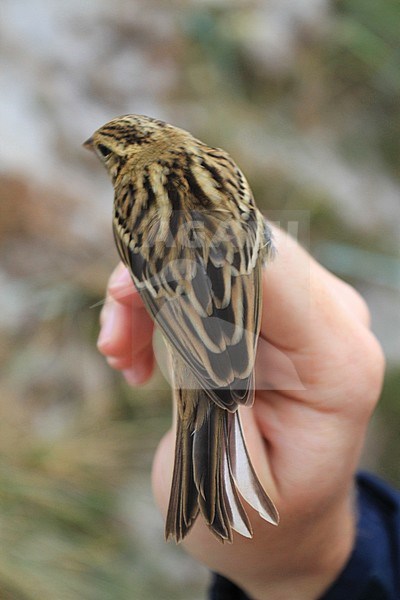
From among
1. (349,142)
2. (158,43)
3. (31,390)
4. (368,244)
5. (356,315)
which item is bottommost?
(31,390)

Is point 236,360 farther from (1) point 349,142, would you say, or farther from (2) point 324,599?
(1) point 349,142

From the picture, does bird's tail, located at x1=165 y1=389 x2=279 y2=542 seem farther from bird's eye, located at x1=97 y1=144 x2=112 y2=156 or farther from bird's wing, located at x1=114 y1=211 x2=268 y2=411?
bird's eye, located at x1=97 y1=144 x2=112 y2=156

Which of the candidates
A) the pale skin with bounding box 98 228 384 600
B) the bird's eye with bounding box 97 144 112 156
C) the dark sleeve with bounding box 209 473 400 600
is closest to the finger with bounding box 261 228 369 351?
the pale skin with bounding box 98 228 384 600

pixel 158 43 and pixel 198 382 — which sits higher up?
pixel 158 43

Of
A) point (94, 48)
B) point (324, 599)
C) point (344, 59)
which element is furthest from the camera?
point (344, 59)

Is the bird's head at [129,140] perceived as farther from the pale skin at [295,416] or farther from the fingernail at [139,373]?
the fingernail at [139,373]

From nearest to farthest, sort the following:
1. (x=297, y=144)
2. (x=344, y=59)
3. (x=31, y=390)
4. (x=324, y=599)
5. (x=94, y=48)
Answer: (x=94, y=48)
(x=324, y=599)
(x=297, y=144)
(x=344, y=59)
(x=31, y=390)

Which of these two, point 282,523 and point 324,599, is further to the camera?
point 324,599

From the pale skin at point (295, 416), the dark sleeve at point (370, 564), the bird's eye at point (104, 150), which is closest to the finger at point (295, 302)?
the pale skin at point (295, 416)

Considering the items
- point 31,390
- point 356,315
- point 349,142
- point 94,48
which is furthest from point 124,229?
point 31,390
